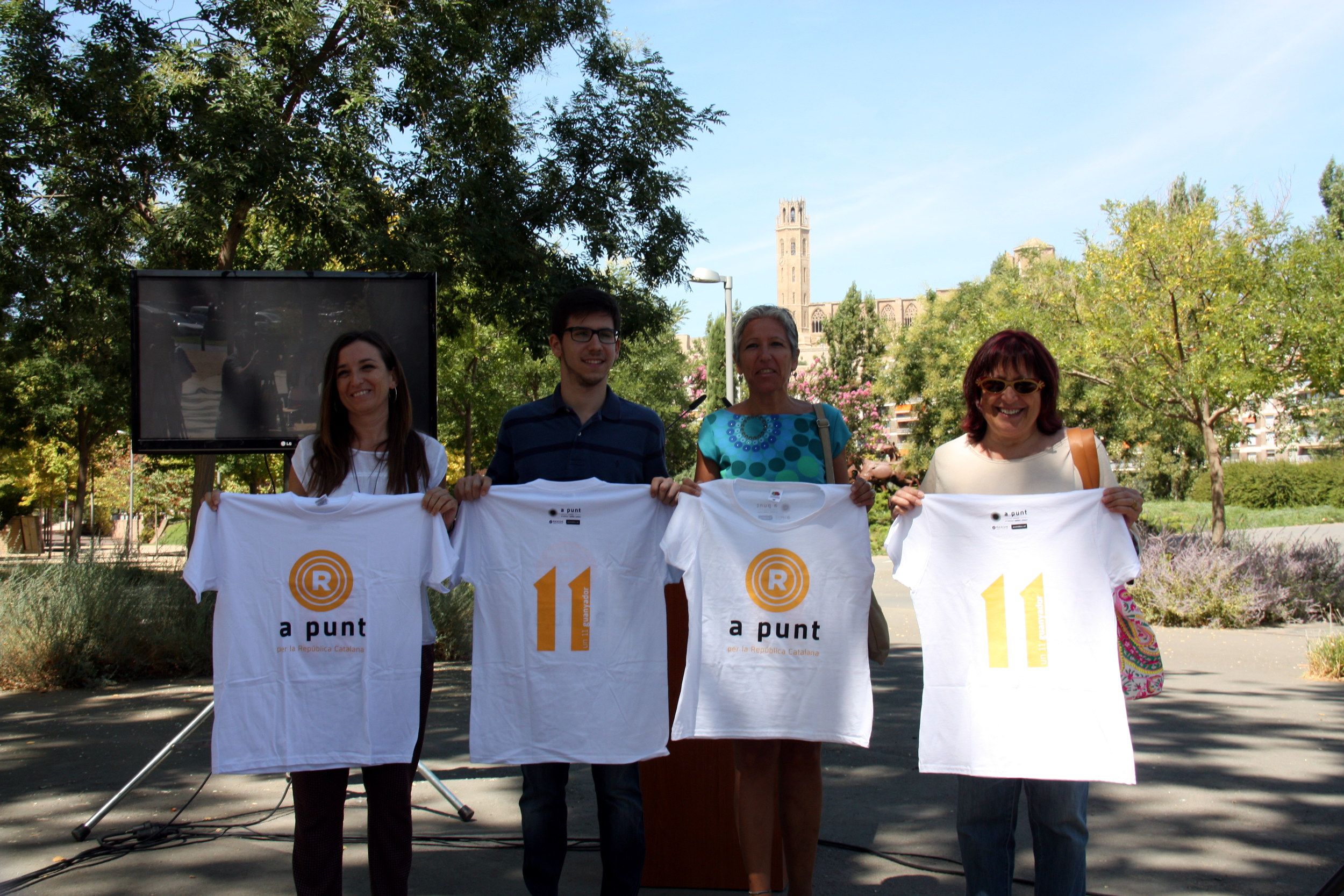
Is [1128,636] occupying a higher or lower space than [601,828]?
higher

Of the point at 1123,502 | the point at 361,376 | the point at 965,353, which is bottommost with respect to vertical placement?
the point at 1123,502

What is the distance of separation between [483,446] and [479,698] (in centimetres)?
2051

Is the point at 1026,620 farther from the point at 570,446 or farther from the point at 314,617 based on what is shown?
the point at 314,617

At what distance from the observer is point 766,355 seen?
3500mm

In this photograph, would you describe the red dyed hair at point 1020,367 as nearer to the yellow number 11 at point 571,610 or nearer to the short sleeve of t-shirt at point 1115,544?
the short sleeve of t-shirt at point 1115,544

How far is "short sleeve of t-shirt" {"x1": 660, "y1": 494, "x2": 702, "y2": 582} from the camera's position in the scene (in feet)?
10.9

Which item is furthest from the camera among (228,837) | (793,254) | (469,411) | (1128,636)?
(793,254)

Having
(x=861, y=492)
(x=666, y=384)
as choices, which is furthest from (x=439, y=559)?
(x=666, y=384)

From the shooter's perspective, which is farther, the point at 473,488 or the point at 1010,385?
the point at 473,488

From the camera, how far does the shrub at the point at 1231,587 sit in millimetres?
11273

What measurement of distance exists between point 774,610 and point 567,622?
0.72 meters

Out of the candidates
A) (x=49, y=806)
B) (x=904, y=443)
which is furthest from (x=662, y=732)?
(x=904, y=443)

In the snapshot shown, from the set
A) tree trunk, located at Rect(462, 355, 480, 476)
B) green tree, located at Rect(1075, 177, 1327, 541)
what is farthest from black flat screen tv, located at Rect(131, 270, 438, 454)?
tree trunk, located at Rect(462, 355, 480, 476)

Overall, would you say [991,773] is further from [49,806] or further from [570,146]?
[570,146]
